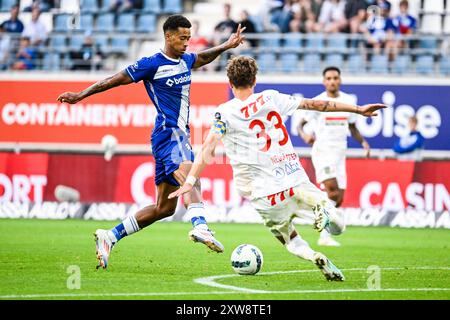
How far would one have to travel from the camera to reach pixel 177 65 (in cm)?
1172

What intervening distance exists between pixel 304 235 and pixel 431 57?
28.8 feet

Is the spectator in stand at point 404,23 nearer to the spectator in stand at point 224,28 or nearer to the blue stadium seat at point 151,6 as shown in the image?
the spectator in stand at point 224,28

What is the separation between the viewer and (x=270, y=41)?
26828mm

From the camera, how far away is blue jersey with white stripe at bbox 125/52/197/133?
11586 millimetres

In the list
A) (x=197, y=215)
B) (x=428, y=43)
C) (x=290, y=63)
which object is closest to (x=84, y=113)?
(x=290, y=63)

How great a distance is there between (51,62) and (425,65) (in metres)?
10.0

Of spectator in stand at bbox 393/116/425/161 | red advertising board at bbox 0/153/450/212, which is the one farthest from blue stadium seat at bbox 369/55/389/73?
red advertising board at bbox 0/153/450/212

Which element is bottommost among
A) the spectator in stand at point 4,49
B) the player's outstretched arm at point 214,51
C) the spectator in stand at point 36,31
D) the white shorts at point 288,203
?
the white shorts at point 288,203

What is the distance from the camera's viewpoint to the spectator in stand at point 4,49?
2811 centimetres

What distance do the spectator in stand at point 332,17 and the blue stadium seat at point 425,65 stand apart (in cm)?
220

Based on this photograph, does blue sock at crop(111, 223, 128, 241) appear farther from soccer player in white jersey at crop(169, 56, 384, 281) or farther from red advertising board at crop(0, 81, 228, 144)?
red advertising board at crop(0, 81, 228, 144)

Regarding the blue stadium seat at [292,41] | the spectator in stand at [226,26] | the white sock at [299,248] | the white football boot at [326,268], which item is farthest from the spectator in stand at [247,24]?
the white football boot at [326,268]

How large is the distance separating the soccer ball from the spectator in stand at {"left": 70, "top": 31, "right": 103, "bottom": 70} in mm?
16744
